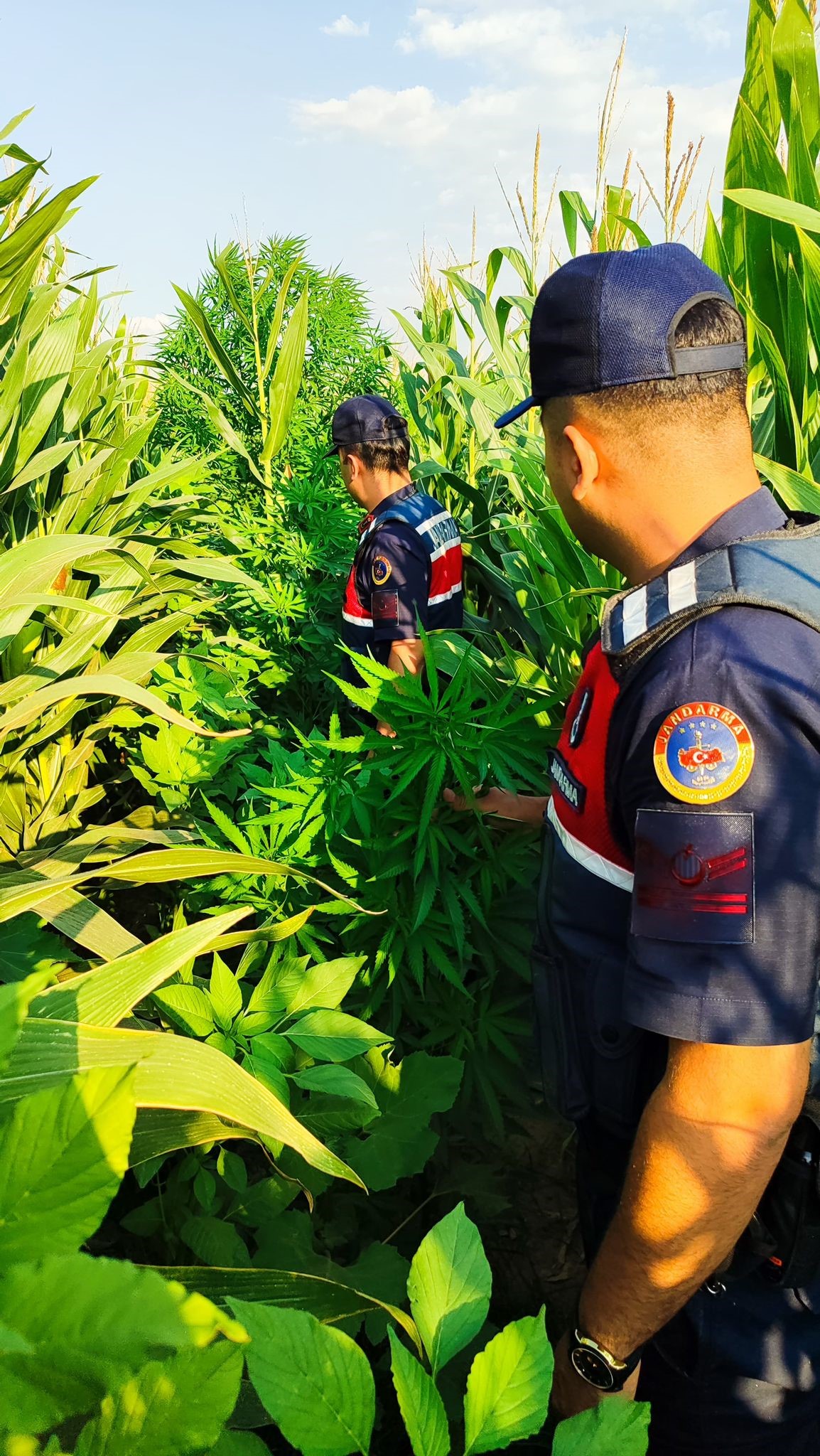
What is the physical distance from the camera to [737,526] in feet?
3.40

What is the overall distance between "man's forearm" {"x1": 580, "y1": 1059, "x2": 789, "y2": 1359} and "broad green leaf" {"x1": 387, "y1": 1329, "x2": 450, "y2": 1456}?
49 centimetres

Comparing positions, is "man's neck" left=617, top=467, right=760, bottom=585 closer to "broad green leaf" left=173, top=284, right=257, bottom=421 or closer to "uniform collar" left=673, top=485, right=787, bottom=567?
"uniform collar" left=673, top=485, right=787, bottom=567

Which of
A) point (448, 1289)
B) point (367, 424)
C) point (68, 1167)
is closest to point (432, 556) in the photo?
point (367, 424)

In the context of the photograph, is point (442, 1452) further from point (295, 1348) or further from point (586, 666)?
point (586, 666)

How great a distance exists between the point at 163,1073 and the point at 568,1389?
2.35 ft

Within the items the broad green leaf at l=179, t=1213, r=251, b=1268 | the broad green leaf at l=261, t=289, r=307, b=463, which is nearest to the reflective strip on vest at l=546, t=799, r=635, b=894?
the broad green leaf at l=179, t=1213, r=251, b=1268

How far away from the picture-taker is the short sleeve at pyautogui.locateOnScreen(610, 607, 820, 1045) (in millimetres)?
865

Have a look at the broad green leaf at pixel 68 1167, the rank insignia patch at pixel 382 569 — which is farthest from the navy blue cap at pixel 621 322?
the rank insignia patch at pixel 382 569

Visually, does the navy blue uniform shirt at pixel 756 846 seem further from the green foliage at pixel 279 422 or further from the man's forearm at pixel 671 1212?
the green foliage at pixel 279 422

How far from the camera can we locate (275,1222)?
1260mm

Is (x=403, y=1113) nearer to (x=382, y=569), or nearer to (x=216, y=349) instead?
(x=382, y=569)

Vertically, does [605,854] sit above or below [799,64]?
below

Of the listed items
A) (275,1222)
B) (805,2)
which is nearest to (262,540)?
(805,2)

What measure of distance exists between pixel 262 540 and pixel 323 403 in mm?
2169
